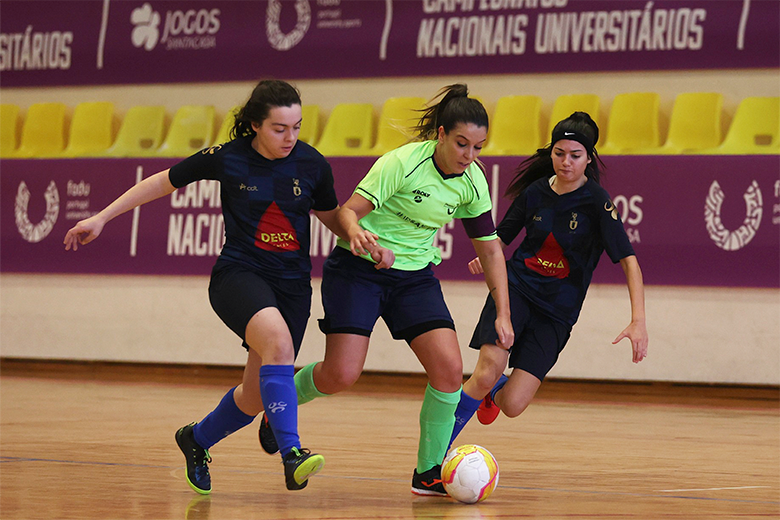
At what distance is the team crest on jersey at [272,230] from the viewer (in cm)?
382

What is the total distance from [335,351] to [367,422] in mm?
2654

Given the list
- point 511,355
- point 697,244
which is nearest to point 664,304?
point 697,244

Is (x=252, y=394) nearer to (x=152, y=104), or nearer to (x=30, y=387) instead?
(x=30, y=387)

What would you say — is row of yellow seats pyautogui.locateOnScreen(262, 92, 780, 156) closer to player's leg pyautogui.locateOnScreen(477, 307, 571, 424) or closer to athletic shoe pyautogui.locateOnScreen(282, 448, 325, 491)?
player's leg pyautogui.locateOnScreen(477, 307, 571, 424)

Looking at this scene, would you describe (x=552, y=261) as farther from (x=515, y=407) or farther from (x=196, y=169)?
(x=196, y=169)

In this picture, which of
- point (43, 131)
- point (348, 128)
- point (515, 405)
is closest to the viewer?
point (515, 405)

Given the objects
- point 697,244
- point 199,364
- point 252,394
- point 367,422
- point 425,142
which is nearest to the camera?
point 252,394

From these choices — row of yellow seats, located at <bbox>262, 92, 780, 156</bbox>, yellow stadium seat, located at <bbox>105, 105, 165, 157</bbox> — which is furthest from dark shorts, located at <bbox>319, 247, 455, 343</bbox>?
yellow stadium seat, located at <bbox>105, 105, 165, 157</bbox>

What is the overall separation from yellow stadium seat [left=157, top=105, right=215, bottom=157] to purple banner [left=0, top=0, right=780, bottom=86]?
1.28 feet

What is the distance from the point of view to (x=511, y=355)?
4.79 metres

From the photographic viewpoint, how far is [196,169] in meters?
3.88

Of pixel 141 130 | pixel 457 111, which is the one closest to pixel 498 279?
pixel 457 111

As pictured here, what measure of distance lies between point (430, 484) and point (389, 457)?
108 centimetres

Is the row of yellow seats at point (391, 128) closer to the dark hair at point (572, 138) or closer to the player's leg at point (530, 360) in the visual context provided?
the dark hair at point (572, 138)
